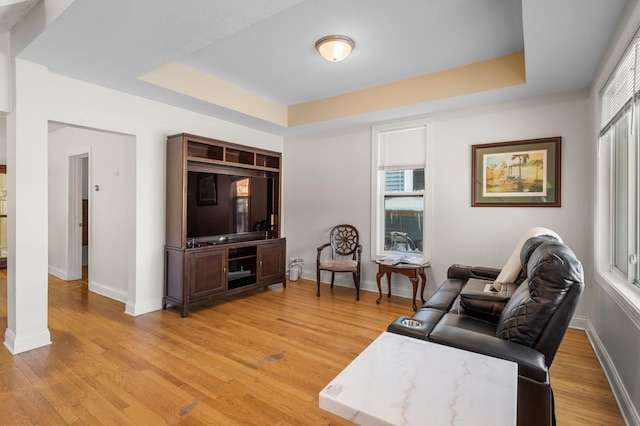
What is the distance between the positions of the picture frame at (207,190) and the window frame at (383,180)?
7.08ft

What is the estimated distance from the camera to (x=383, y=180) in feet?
15.8

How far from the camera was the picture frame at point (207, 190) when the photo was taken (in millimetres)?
4148

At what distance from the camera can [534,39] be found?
2.41 m

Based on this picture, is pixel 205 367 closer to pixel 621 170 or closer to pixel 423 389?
→ pixel 423 389

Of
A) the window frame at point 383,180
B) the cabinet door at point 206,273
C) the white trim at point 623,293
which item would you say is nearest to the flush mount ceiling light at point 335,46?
the window frame at point 383,180

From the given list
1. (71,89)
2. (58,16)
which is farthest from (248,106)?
(58,16)

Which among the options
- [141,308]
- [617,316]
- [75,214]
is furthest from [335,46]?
[75,214]

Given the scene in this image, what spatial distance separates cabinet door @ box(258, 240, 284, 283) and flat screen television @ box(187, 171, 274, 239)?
388mm

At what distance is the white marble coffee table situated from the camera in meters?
0.87

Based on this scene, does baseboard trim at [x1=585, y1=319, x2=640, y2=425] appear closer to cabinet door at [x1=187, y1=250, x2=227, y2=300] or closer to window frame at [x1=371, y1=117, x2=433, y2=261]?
window frame at [x1=371, y1=117, x2=433, y2=261]

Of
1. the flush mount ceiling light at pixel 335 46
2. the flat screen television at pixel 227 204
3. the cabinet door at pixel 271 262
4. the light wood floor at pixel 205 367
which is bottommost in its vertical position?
the light wood floor at pixel 205 367

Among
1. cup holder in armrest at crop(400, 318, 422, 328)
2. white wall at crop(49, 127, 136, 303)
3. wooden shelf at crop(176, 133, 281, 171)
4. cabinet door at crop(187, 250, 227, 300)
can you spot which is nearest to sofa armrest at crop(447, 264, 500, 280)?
cup holder in armrest at crop(400, 318, 422, 328)

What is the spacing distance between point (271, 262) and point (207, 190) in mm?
1369

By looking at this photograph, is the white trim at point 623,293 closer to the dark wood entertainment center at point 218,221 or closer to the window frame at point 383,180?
the window frame at point 383,180
